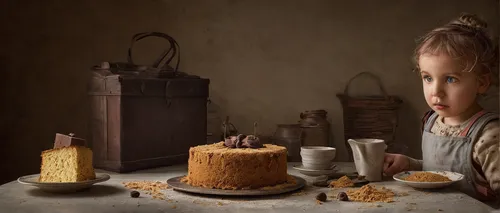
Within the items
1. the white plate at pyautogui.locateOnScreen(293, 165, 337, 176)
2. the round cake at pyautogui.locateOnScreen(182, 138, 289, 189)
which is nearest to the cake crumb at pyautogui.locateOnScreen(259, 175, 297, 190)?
the round cake at pyautogui.locateOnScreen(182, 138, 289, 189)

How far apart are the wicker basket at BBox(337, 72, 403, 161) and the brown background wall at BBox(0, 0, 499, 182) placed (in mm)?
246

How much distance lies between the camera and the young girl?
2375 millimetres

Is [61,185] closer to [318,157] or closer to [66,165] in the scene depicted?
[66,165]

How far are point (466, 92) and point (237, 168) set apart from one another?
107cm

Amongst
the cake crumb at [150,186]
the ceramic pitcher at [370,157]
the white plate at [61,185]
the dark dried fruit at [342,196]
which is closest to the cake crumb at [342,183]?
the ceramic pitcher at [370,157]

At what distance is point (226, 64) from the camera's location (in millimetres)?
4836

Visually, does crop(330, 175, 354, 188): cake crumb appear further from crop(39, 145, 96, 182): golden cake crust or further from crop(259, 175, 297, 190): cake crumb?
crop(39, 145, 96, 182): golden cake crust

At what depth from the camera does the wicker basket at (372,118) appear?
445 cm

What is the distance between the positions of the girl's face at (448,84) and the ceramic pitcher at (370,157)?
1.04 ft

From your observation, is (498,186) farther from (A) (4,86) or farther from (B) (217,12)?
(A) (4,86)

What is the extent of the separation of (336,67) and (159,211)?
3.19 metres

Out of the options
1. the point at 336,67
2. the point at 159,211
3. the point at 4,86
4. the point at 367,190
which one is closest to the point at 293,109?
the point at 336,67

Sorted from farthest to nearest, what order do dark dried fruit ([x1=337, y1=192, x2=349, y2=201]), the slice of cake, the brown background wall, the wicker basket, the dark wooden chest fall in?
the brown background wall
the wicker basket
the dark wooden chest
the slice of cake
dark dried fruit ([x1=337, y1=192, x2=349, y2=201])

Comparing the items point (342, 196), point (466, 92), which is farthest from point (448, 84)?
point (342, 196)
